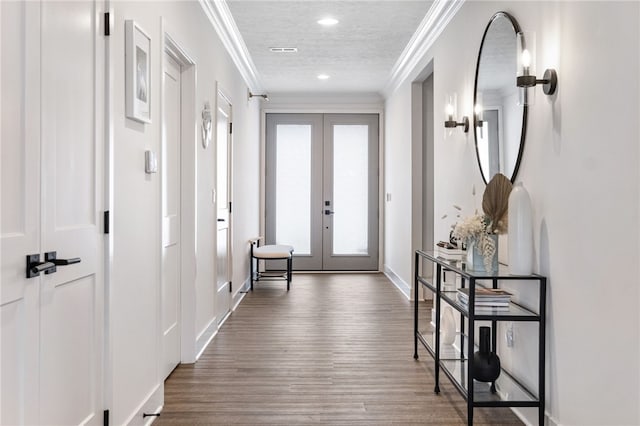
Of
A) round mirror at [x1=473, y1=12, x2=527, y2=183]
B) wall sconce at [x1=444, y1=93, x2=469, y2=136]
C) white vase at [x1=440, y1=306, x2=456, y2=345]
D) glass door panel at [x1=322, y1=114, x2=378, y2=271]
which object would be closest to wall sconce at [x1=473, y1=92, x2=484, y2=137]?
round mirror at [x1=473, y1=12, x2=527, y2=183]

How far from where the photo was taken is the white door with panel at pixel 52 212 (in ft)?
4.59

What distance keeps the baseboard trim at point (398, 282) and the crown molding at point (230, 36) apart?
10.2 ft

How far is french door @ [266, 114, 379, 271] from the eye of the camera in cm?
772

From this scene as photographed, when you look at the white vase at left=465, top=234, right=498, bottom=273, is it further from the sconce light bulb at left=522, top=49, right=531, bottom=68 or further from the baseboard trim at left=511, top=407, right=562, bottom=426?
the sconce light bulb at left=522, top=49, right=531, bottom=68

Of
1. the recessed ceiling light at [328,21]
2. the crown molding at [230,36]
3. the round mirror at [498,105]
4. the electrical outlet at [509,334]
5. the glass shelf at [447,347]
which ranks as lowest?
the glass shelf at [447,347]

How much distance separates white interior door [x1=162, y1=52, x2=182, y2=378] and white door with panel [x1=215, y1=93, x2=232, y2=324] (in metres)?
0.89

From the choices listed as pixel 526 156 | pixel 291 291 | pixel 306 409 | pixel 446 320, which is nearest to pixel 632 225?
pixel 526 156

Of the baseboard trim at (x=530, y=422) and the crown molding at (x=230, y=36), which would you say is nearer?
the baseboard trim at (x=530, y=422)

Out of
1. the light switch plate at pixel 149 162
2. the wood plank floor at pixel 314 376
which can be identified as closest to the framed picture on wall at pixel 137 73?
the light switch plate at pixel 149 162

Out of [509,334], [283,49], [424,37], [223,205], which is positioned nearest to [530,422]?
[509,334]

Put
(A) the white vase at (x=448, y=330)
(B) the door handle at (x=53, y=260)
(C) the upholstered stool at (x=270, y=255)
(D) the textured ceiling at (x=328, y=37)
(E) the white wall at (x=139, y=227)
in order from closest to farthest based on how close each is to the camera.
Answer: (B) the door handle at (x=53, y=260), (E) the white wall at (x=139, y=227), (A) the white vase at (x=448, y=330), (D) the textured ceiling at (x=328, y=37), (C) the upholstered stool at (x=270, y=255)

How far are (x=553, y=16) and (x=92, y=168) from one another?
79.9 inches

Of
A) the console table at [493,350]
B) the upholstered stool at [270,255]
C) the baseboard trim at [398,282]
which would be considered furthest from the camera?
the upholstered stool at [270,255]

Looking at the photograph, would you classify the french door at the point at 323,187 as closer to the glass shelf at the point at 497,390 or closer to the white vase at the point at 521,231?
the glass shelf at the point at 497,390
